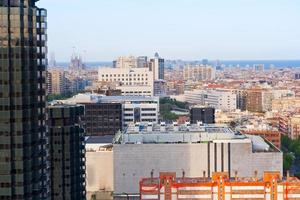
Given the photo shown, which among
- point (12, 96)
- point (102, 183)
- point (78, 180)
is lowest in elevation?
point (102, 183)

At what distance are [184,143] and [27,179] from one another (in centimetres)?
1967

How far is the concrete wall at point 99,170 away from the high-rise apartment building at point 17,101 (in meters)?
23.7

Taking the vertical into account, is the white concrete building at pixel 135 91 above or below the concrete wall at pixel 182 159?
above

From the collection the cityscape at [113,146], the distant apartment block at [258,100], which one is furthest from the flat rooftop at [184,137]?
the distant apartment block at [258,100]

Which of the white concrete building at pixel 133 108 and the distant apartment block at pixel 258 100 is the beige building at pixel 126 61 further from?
the white concrete building at pixel 133 108

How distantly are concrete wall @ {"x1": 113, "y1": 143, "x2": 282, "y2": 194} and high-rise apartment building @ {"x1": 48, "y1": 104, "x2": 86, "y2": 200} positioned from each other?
9.87 m

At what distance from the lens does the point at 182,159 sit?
39.9m

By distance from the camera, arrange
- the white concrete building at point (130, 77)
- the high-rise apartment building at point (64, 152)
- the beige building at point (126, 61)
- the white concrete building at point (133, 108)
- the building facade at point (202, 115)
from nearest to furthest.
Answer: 1. the high-rise apartment building at point (64, 152)
2. the building facade at point (202, 115)
3. the white concrete building at point (133, 108)
4. the white concrete building at point (130, 77)
5. the beige building at point (126, 61)

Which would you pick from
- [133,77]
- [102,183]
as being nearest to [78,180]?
[102,183]

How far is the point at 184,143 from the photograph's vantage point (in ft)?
131

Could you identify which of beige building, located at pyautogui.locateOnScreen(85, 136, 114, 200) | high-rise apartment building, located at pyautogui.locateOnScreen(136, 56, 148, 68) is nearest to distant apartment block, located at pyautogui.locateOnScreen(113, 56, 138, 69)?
high-rise apartment building, located at pyautogui.locateOnScreen(136, 56, 148, 68)

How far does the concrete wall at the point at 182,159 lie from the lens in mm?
39438

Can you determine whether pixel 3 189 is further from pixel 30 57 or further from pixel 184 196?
pixel 184 196

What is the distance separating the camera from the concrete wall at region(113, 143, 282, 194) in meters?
39.4
